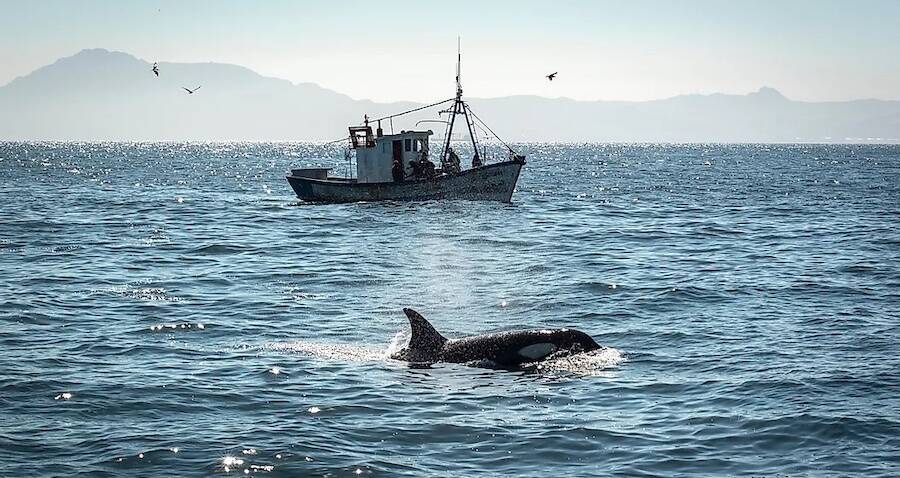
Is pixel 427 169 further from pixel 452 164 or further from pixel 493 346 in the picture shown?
pixel 493 346

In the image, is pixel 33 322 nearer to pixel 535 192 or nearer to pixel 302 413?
pixel 302 413

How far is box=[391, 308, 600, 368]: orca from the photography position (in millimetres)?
16859

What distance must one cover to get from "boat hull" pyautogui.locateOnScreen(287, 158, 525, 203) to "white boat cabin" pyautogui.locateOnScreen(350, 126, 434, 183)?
1.01m

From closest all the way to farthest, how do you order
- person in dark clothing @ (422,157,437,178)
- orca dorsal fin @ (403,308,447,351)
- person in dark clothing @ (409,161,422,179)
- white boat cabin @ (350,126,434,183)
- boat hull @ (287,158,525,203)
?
orca dorsal fin @ (403,308,447,351) < boat hull @ (287,158,525,203) < person in dark clothing @ (422,157,437,178) < person in dark clothing @ (409,161,422,179) < white boat cabin @ (350,126,434,183)

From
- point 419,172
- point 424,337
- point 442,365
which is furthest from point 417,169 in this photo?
point 442,365

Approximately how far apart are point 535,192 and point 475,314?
2060 inches

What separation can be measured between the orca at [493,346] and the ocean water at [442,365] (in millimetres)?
388

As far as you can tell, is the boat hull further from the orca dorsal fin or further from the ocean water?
the orca dorsal fin

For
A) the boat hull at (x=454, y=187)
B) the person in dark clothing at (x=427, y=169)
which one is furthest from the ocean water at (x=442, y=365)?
the person in dark clothing at (x=427, y=169)

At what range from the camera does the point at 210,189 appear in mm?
80938

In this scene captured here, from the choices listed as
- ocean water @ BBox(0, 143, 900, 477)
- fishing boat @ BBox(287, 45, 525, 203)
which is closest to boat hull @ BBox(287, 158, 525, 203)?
fishing boat @ BBox(287, 45, 525, 203)

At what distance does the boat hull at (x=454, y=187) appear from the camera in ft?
173

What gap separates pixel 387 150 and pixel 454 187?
4.32 meters

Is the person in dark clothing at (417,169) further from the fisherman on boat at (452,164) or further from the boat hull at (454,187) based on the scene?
the fisherman on boat at (452,164)
